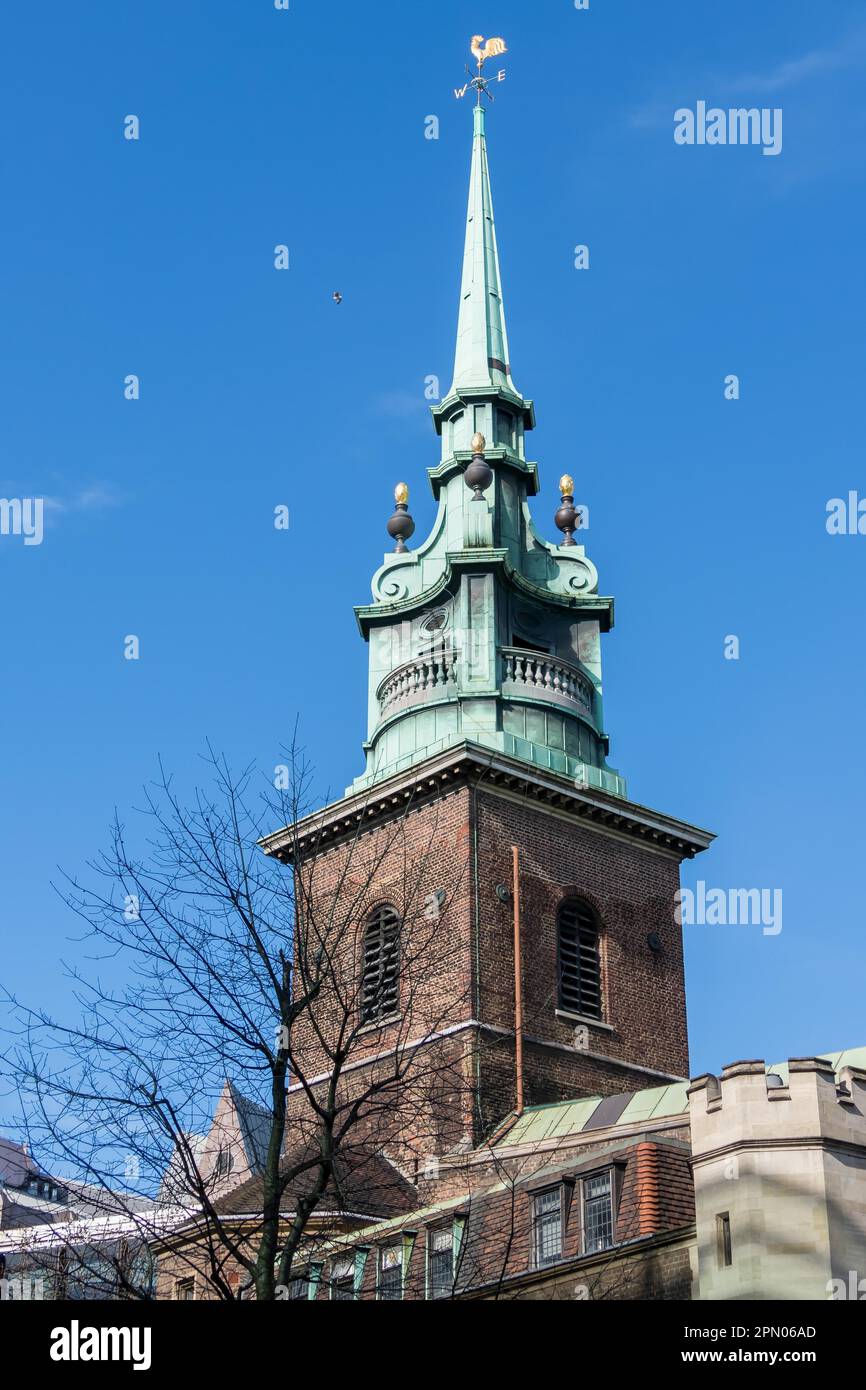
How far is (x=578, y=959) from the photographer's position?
48.1m

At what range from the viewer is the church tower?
45594mm

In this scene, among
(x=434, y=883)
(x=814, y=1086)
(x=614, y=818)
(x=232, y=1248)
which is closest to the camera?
(x=232, y=1248)

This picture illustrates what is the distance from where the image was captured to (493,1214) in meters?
35.6

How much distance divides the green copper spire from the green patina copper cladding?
74 mm

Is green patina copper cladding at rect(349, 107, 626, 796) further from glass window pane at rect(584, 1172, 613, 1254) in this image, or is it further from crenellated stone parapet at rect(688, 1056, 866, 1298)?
crenellated stone parapet at rect(688, 1056, 866, 1298)

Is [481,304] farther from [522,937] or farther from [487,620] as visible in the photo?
[522,937]

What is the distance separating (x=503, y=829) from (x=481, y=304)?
1843 centimetres

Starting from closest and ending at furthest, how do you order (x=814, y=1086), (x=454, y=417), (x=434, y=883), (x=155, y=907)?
(x=155, y=907)
(x=814, y=1086)
(x=434, y=883)
(x=454, y=417)

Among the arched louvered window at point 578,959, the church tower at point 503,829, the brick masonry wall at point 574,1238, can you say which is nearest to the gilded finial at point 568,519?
the church tower at point 503,829

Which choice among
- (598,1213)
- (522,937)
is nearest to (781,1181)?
(598,1213)

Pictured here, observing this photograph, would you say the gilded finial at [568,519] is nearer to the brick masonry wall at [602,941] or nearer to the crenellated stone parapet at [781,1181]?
the brick masonry wall at [602,941]

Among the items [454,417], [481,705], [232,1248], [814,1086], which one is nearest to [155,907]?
[232,1248]

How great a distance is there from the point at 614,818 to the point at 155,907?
23.8 meters
